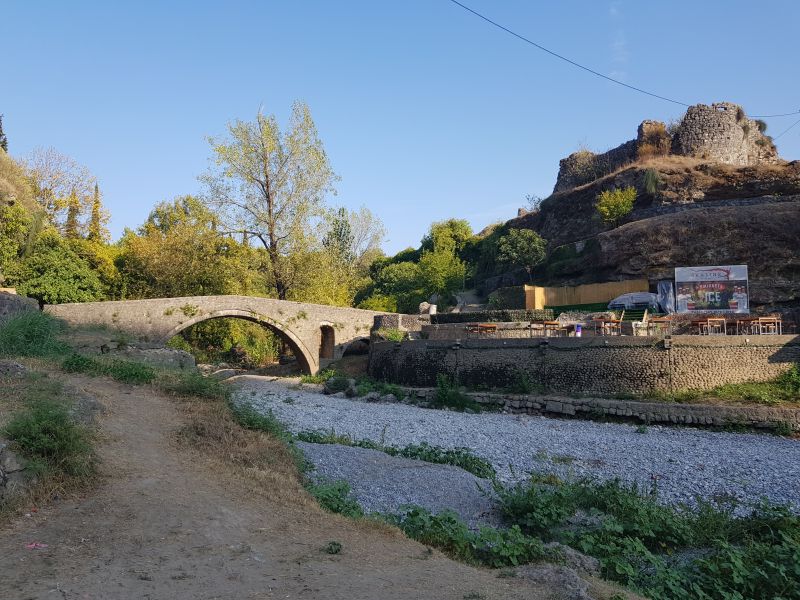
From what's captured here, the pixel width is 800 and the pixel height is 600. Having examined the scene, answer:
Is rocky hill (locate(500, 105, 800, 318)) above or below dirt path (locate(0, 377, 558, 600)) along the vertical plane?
above

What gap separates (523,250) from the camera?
41.7m

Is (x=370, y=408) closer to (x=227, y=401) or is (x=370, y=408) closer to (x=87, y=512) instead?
(x=227, y=401)

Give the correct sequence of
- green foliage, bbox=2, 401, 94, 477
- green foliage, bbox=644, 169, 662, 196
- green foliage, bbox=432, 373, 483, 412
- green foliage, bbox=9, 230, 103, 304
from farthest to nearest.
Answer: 1. green foliage, bbox=644, 169, 662, 196
2. green foliage, bbox=9, 230, 103, 304
3. green foliage, bbox=432, 373, 483, 412
4. green foliage, bbox=2, 401, 94, 477

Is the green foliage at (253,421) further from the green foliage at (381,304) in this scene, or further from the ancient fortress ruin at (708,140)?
the ancient fortress ruin at (708,140)

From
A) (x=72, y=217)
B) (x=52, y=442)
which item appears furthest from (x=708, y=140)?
(x=52, y=442)

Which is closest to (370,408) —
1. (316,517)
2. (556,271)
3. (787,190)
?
(316,517)

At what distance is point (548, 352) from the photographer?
22531 mm

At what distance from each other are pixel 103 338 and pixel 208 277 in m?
14.9

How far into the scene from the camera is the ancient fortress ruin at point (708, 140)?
1734 inches

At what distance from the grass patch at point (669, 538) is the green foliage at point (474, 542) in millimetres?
906

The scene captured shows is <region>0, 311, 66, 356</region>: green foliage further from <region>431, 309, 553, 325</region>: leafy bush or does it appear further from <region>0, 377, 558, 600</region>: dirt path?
<region>431, 309, 553, 325</region>: leafy bush

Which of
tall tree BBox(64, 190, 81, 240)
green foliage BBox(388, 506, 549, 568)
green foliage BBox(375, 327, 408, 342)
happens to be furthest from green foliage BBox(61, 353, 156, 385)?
tall tree BBox(64, 190, 81, 240)

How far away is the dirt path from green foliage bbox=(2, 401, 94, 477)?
0.99 feet

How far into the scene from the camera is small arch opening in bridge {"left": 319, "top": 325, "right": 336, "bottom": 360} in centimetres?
3312
